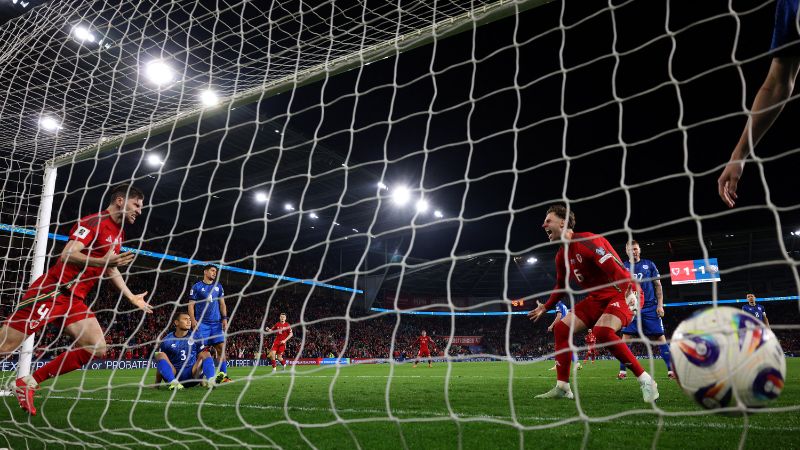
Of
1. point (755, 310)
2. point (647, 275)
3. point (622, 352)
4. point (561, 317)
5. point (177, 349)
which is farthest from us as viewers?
point (755, 310)

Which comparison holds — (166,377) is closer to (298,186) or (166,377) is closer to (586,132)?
(298,186)

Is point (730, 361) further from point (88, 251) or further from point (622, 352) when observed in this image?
point (88, 251)

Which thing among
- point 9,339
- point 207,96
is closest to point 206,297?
point 207,96

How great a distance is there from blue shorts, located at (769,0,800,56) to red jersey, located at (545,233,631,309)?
2.48 metres

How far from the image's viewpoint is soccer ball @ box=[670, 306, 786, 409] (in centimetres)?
182

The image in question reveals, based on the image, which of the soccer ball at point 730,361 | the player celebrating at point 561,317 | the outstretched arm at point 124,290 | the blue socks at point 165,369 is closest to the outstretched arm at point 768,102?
the soccer ball at point 730,361

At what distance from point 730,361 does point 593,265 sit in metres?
2.91

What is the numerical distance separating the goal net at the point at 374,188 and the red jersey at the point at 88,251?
0.58 ft

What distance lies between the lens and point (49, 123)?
270 inches

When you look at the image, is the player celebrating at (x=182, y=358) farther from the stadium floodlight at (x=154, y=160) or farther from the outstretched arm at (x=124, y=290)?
the stadium floodlight at (x=154, y=160)

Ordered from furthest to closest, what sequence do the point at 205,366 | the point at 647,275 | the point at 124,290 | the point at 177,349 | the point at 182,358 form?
1. the point at 182,358
2. the point at 177,349
3. the point at 647,275
4. the point at 205,366
5. the point at 124,290

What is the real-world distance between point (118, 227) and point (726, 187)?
4.75m

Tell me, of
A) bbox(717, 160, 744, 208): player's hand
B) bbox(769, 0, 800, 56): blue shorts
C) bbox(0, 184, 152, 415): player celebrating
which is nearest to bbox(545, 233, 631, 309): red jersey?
bbox(717, 160, 744, 208): player's hand

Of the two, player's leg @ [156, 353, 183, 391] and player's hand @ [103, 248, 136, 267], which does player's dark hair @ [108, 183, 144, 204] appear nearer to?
player's hand @ [103, 248, 136, 267]
